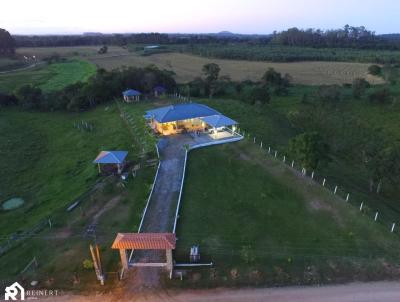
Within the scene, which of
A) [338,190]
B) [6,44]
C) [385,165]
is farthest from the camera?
[6,44]

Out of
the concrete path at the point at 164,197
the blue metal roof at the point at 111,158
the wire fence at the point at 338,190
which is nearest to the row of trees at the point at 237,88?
the concrete path at the point at 164,197

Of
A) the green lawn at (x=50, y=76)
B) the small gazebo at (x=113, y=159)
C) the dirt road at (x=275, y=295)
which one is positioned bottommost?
the dirt road at (x=275, y=295)

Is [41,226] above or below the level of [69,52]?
below

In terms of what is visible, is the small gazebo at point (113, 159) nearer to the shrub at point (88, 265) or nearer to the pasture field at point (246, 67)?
the shrub at point (88, 265)

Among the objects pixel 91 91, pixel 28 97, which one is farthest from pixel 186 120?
pixel 28 97

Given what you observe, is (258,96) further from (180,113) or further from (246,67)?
(246,67)

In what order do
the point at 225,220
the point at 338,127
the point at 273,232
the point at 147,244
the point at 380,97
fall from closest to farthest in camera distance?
the point at 147,244, the point at 273,232, the point at 225,220, the point at 338,127, the point at 380,97

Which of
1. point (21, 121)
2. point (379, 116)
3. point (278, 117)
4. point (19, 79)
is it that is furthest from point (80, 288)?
point (19, 79)
